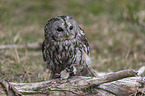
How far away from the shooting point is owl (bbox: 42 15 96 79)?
2.38 meters

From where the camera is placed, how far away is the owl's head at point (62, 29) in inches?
92.4

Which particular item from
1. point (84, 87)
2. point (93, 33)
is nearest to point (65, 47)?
point (84, 87)

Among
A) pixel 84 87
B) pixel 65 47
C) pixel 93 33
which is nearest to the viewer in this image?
pixel 84 87

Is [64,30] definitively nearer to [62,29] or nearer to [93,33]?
[62,29]

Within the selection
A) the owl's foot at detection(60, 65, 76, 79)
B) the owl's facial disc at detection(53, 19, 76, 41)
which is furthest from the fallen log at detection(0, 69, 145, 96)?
the owl's facial disc at detection(53, 19, 76, 41)

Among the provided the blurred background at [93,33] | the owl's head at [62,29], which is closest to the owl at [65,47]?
the owl's head at [62,29]

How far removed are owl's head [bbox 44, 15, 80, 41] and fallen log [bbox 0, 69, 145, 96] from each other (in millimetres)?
502

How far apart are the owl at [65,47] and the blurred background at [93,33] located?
0.46 meters

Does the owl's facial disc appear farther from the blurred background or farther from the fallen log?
the blurred background

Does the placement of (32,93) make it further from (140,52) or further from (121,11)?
(121,11)

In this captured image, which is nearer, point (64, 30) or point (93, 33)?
point (64, 30)

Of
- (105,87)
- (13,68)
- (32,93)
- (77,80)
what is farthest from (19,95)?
(13,68)

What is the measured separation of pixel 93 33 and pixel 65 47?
3.67m

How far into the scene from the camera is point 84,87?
7.25 feet
